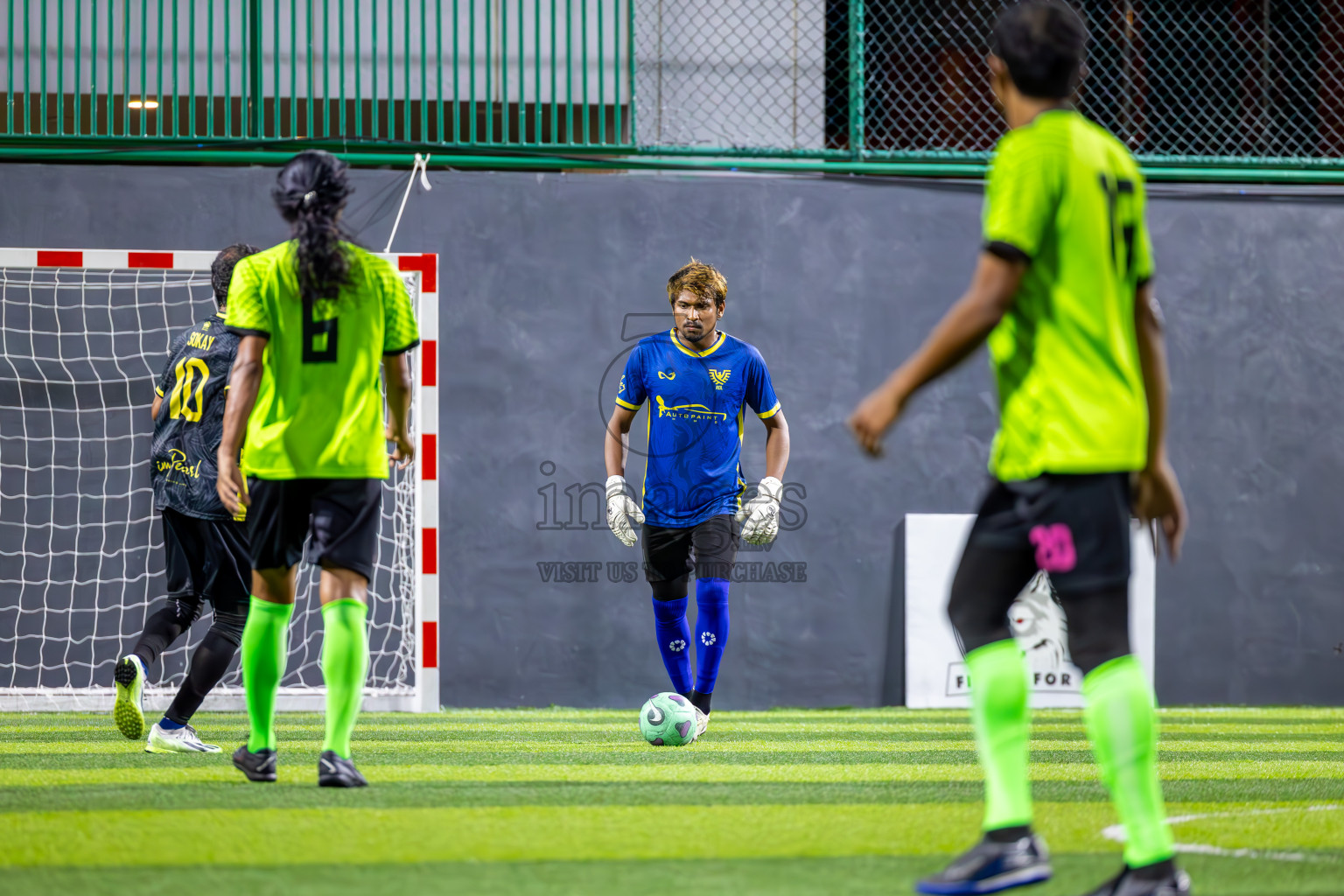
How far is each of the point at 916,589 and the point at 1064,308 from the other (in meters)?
Answer: 6.36

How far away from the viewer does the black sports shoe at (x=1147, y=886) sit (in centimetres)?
272

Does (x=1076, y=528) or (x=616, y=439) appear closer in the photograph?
(x=1076, y=528)

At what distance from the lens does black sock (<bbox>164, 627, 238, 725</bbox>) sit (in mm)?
5570

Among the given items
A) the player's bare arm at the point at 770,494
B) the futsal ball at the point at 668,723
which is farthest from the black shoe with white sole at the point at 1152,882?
the player's bare arm at the point at 770,494

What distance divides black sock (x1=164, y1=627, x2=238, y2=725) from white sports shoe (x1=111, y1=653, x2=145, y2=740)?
1.11ft

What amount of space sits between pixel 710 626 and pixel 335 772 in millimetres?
2493

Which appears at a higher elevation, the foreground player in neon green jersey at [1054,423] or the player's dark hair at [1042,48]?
the player's dark hair at [1042,48]

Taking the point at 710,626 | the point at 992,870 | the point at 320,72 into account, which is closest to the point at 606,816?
the point at 992,870

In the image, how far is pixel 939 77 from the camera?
1174cm

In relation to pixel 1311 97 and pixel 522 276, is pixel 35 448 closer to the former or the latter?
pixel 522 276

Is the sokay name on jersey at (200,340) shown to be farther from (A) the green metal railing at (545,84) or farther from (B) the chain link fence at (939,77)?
(B) the chain link fence at (939,77)

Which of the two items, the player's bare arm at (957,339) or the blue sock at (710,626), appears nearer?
the player's bare arm at (957,339)

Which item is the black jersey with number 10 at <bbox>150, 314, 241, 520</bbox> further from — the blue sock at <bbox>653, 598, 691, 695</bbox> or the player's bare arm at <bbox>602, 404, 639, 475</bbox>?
the blue sock at <bbox>653, 598, 691, 695</bbox>

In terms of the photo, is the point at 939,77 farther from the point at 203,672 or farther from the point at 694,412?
the point at 203,672
